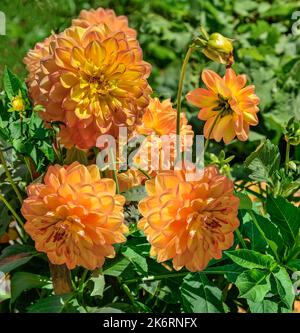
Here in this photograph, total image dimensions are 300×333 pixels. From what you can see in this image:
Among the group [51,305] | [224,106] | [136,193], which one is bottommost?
[51,305]

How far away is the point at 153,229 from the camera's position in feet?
3.10

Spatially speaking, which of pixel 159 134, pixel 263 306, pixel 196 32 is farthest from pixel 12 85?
pixel 196 32

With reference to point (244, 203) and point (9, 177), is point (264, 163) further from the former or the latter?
point (9, 177)

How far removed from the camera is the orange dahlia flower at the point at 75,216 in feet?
3.11

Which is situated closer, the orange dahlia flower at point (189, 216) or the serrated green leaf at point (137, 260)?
the orange dahlia flower at point (189, 216)

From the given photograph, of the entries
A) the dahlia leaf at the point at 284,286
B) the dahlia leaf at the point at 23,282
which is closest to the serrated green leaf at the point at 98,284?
the dahlia leaf at the point at 23,282

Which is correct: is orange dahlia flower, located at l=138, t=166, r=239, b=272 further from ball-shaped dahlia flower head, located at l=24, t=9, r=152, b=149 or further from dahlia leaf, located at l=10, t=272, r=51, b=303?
dahlia leaf, located at l=10, t=272, r=51, b=303

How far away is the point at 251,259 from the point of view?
40.6 inches

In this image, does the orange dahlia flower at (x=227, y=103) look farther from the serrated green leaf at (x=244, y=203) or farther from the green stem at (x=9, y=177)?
the green stem at (x=9, y=177)

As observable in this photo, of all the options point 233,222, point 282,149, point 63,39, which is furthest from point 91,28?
point 282,149

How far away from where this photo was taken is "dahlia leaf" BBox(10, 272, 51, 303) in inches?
42.9

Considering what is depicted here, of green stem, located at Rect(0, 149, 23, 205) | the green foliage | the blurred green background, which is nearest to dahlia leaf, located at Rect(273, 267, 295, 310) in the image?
the green foliage

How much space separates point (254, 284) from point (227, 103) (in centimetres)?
23

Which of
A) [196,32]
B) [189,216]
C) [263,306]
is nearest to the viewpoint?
[189,216]
